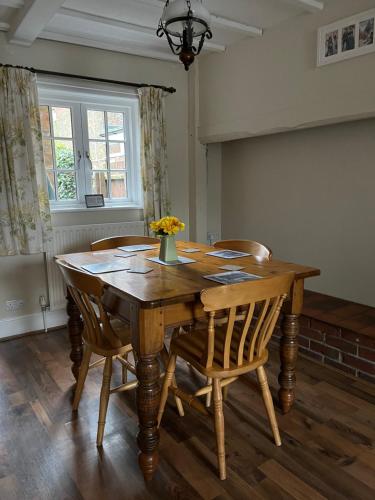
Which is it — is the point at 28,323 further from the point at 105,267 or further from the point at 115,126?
the point at 115,126

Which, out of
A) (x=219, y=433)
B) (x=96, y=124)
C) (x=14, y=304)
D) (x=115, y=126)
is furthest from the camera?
(x=115, y=126)

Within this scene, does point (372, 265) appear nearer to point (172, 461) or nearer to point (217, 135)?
point (217, 135)

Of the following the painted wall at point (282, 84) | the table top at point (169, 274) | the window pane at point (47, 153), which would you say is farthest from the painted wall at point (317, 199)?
the window pane at point (47, 153)

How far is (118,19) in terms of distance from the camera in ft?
9.63

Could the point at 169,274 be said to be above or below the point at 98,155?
below

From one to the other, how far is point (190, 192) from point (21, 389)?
2541mm

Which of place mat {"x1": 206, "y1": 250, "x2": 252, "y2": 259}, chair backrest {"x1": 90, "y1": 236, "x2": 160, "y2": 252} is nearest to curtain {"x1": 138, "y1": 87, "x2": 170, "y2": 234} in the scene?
chair backrest {"x1": 90, "y1": 236, "x2": 160, "y2": 252}

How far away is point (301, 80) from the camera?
9.77 feet

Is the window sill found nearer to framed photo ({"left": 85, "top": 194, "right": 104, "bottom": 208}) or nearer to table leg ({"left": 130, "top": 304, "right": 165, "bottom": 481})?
framed photo ({"left": 85, "top": 194, "right": 104, "bottom": 208})

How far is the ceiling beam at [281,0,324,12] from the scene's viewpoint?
8.70 ft

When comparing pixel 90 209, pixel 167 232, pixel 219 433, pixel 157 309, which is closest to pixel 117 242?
pixel 90 209

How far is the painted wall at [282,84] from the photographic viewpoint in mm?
2639

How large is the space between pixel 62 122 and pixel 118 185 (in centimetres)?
78

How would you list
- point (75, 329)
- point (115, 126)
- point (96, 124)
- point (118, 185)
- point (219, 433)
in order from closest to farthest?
1. point (219, 433)
2. point (75, 329)
3. point (96, 124)
4. point (115, 126)
5. point (118, 185)
